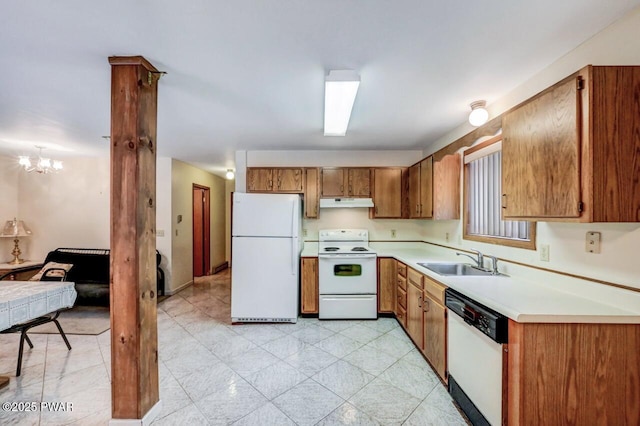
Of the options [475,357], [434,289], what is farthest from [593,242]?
[434,289]

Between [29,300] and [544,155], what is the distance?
379cm

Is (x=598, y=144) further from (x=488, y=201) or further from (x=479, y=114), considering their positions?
(x=488, y=201)

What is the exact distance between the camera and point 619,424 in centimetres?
129

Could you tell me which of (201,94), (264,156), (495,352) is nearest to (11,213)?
(264,156)

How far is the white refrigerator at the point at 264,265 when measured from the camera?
3.36 metres

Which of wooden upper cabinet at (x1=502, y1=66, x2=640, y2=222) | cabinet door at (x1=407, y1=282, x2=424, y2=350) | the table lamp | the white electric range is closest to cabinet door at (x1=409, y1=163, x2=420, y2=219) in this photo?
the white electric range

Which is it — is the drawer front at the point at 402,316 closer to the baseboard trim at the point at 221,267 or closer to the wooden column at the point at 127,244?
the wooden column at the point at 127,244

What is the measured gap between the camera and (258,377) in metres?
2.28

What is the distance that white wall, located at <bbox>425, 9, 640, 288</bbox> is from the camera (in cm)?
135

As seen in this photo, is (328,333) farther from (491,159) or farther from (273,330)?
(491,159)

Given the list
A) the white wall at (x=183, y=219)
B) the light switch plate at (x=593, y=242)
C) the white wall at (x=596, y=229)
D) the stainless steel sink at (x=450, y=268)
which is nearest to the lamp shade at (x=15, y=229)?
the white wall at (x=183, y=219)

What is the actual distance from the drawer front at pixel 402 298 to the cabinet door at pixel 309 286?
3.39 ft

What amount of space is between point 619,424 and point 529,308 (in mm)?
635

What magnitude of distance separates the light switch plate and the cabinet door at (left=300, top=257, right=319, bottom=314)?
2.55 metres
